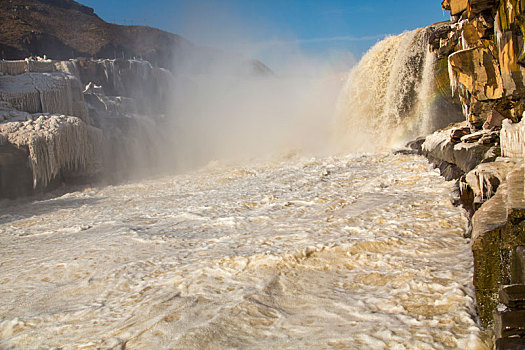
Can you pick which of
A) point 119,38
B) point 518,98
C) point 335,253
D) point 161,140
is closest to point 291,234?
point 335,253

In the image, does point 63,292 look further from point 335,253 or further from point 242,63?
point 242,63

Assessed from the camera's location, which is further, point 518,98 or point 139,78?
point 139,78

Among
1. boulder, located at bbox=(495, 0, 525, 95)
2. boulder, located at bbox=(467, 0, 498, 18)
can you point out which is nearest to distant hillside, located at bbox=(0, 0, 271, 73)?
boulder, located at bbox=(467, 0, 498, 18)

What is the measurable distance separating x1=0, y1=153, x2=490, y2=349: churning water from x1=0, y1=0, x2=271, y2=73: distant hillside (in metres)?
26.3

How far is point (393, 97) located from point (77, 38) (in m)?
28.7

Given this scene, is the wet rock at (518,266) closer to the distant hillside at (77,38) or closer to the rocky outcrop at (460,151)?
the rocky outcrop at (460,151)

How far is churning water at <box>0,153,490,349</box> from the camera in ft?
7.73

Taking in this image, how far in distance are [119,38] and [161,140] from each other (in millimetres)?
23806

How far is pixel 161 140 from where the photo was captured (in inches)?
645

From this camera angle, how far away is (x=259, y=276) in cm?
322

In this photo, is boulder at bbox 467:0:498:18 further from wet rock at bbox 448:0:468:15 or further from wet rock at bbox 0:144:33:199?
wet rock at bbox 0:144:33:199

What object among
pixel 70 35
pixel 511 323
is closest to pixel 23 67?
pixel 511 323

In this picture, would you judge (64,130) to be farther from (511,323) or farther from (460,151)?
(511,323)

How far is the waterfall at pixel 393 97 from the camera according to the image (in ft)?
33.2
